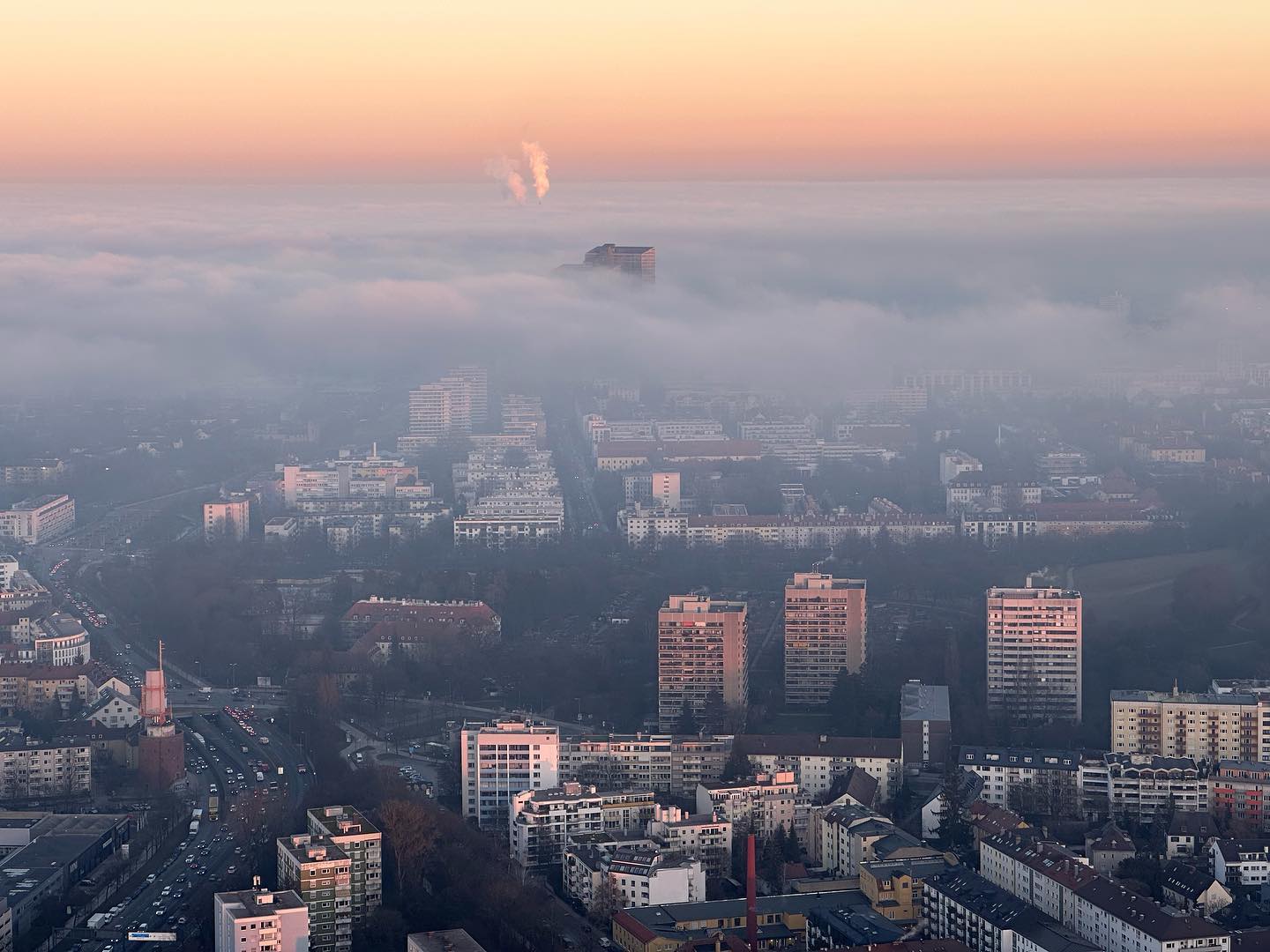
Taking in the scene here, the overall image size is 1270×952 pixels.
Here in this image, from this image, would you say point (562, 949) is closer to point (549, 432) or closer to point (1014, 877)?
point (1014, 877)

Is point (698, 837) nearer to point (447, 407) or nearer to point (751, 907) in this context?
point (751, 907)

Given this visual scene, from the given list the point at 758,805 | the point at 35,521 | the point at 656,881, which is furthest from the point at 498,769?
the point at 35,521

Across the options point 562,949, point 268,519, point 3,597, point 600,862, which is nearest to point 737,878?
point 600,862

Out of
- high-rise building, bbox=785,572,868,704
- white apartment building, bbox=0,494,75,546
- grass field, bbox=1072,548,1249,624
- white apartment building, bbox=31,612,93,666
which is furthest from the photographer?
white apartment building, bbox=0,494,75,546

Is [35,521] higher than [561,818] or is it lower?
higher

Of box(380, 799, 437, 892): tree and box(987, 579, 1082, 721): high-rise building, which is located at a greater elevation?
box(987, 579, 1082, 721): high-rise building

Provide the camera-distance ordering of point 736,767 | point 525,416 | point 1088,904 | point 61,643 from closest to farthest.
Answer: point 1088,904
point 736,767
point 61,643
point 525,416

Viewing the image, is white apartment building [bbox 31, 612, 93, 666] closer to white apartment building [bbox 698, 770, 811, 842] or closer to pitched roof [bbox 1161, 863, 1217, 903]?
white apartment building [bbox 698, 770, 811, 842]

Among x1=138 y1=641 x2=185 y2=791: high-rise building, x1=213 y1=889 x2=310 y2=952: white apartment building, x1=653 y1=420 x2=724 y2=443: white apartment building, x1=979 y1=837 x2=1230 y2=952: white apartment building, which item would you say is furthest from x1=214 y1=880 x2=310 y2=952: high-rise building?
x1=653 y1=420 x2=724 y2=443: white apartment building
